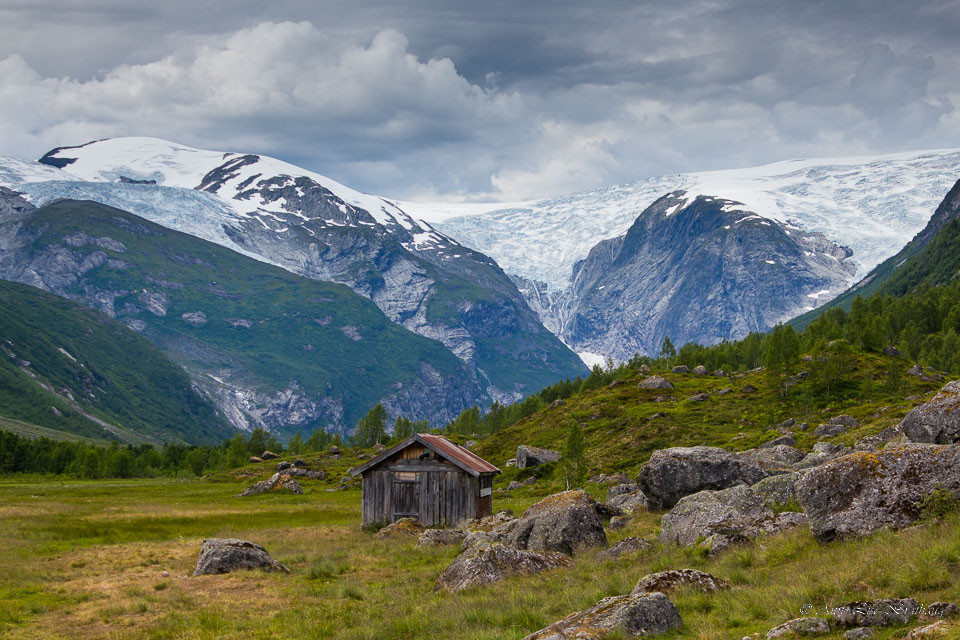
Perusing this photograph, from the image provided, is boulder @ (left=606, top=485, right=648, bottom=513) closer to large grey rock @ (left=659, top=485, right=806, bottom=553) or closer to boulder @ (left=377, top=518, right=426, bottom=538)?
boulder @ (left=377, top=518, right=426, bottom=538)

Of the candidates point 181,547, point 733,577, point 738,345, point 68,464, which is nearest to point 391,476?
point 181,547

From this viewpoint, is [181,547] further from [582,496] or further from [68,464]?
[68,464]

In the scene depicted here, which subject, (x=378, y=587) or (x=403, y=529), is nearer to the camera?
(x=378, y=587)

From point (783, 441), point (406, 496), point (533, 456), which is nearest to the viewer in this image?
point (406, 496)

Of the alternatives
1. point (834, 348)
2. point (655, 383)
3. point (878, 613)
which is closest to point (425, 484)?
point (878, 613)

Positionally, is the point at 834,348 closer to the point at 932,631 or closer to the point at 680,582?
the point at 680,582

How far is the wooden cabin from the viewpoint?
50.3 m

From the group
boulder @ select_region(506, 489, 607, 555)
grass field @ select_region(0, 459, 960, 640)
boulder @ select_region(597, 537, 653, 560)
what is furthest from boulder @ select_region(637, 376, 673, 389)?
boulder @ select_region(597, 537, 653, 560)

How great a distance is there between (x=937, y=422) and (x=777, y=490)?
560 centimetres

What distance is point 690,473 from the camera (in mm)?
38844

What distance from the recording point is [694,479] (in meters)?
38.8

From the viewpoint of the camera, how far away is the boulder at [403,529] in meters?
45.8

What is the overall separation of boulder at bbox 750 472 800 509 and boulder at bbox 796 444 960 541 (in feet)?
22.5

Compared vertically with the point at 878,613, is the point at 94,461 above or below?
below
